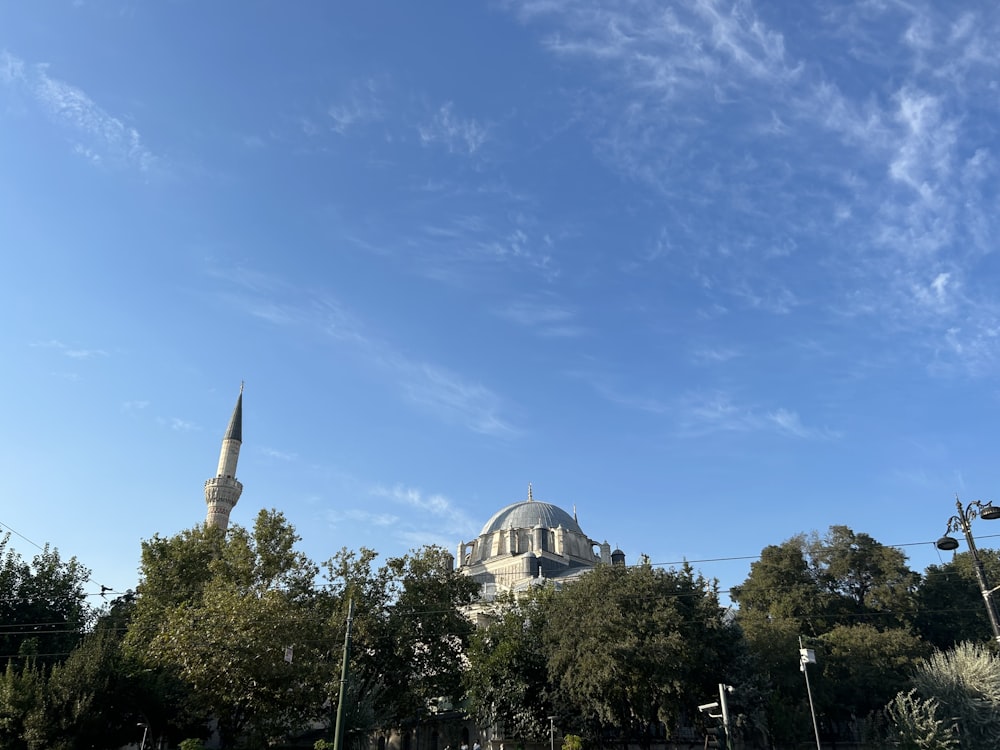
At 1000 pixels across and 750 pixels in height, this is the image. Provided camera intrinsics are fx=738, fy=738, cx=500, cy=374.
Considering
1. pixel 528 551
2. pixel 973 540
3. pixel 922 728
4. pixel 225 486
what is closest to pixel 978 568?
pixel 973 540

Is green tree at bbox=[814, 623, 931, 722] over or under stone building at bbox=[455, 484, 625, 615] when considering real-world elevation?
under

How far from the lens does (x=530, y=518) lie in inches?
2741

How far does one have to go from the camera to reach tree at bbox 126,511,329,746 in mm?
24906

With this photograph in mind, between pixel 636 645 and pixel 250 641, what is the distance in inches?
539

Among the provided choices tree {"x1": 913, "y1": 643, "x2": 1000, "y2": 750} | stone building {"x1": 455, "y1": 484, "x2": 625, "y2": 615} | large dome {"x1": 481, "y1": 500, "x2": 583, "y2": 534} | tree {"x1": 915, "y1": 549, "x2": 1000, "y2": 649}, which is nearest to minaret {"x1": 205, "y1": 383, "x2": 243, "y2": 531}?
stone building {"x1": 455, "y1": 484, "x2": 625, "y2": 615}

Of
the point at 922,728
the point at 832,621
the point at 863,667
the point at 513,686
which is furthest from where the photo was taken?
the point at 832,621

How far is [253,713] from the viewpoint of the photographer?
2627 cm

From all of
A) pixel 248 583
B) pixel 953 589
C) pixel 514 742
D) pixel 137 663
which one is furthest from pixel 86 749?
pixel 953 589

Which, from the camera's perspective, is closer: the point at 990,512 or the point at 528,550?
the point at 990,512

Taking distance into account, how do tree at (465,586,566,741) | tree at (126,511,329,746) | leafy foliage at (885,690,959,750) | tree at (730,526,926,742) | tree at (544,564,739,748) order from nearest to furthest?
tree at (126,511,329,746), tree at (544,564,739,748), leafy foliage at (885,690,959,750), tree at (465,586,566,741), tree at (730,526,926,742)

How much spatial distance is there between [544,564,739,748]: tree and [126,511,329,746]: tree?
9451mm

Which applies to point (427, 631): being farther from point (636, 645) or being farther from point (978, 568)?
point (978, 568)

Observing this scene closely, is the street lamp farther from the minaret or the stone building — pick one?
the stone building

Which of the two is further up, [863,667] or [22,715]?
[863,667]
